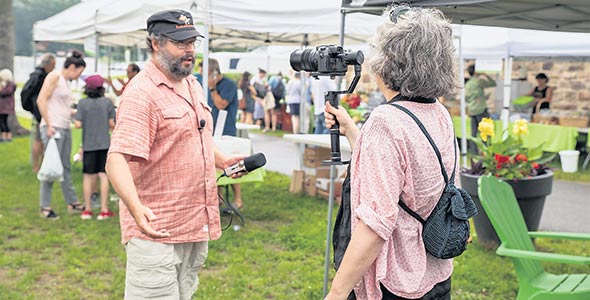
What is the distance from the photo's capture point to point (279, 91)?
1833cm

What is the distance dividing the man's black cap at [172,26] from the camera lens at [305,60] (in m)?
0.48

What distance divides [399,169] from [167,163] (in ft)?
3.84

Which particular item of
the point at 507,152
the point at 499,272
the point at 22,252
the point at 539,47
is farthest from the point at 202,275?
the point at 539,47

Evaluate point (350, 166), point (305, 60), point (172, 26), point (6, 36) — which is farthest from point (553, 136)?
point (6, 36)

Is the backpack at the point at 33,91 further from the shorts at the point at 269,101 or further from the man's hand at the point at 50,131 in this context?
the shorts at the point at 269,101

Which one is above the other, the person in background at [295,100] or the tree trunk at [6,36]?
the tree trunk at [6,36]

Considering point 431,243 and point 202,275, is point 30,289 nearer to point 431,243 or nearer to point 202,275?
point 202,275

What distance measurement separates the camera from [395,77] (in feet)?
6.71

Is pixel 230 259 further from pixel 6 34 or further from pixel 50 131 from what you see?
pixel 6 34

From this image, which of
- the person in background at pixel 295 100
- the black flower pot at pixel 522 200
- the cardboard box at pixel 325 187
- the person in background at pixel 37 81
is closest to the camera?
the black flower pot at pixel 522 200

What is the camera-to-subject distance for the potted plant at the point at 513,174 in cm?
559

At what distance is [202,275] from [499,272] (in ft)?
7.69

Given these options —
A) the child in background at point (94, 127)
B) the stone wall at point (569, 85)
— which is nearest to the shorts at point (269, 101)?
the stone wall at point (569, 85)

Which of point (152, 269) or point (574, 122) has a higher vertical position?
point (574, 122)
